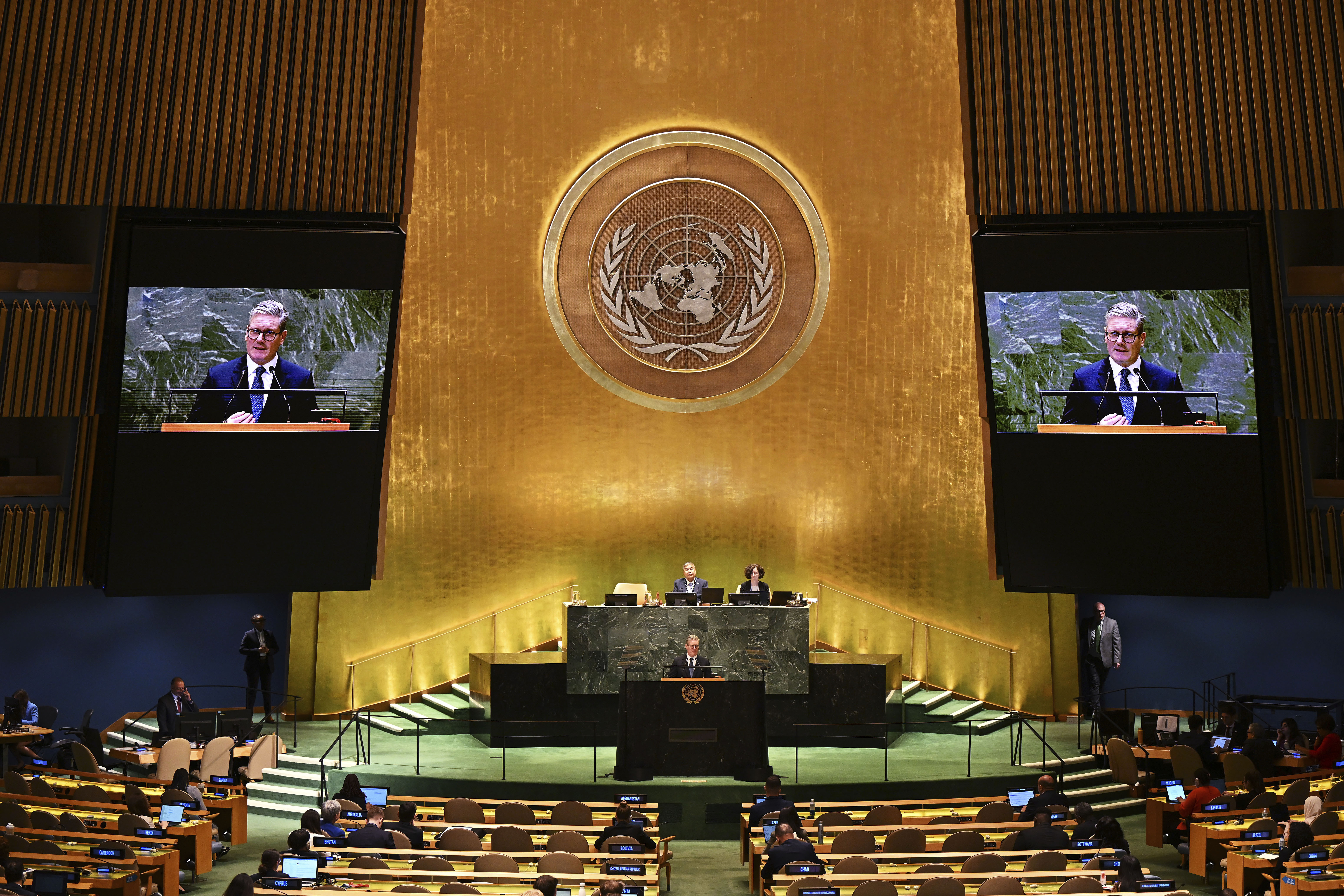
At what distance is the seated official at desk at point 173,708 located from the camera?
1362cm

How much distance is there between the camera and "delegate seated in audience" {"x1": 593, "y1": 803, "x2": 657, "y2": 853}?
9680mm

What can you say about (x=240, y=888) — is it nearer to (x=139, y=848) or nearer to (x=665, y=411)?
(x=139, y=848)

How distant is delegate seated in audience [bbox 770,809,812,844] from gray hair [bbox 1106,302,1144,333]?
244 inches

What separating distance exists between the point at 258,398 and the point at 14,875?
6.34 meters

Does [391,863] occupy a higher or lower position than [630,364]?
lower

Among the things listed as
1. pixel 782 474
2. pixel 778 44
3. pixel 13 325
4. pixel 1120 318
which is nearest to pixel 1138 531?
pixel 1120 318

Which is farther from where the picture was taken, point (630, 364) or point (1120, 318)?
point (630, 364)

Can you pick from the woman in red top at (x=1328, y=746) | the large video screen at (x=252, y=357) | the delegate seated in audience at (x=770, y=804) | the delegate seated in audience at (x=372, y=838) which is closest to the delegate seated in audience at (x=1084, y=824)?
the delegate seated in audience at (x=770, y=804)

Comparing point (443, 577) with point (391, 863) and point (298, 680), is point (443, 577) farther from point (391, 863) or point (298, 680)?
point (391, 863)

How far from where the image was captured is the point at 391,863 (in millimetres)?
9242

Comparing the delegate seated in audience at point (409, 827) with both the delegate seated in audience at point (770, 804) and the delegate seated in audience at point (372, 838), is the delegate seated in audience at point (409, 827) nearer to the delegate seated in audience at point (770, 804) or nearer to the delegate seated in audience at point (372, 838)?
the delegate seated in audience at point (372, 838)

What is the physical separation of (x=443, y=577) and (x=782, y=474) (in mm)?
4285

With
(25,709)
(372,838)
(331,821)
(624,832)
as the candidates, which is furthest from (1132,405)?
(25,709)

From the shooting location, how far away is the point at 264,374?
538 inches
